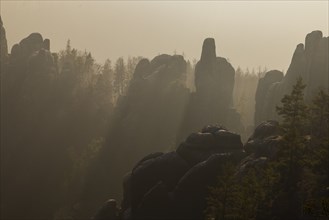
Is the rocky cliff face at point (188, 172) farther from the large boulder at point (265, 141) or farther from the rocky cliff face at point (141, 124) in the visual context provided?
the rocky cliff face at point (141, 124)

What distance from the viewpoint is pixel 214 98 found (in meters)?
101

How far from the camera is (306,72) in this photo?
8469cm

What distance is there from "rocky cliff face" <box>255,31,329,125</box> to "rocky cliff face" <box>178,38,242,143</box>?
370 inches

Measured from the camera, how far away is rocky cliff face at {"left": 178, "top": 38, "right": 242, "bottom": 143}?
98375 millimetres

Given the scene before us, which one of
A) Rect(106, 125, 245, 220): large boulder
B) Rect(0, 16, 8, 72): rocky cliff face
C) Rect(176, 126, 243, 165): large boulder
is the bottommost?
Rect(106, 125, 245, 220): large boulder

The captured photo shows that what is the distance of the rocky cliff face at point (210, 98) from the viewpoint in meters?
98.4

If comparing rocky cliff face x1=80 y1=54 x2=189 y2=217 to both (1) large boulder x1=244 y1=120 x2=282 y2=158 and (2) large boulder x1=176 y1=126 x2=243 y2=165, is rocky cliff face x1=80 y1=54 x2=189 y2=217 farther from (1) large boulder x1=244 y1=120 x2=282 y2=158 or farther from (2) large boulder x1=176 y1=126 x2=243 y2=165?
(1) large boulder x1=244 y1=120 x2=282 y2=158

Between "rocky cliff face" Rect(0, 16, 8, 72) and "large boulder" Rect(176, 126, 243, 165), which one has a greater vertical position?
"rocky cliff face" Rect(0, 16, 8, 72)

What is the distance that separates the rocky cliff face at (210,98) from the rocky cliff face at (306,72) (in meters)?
9.40

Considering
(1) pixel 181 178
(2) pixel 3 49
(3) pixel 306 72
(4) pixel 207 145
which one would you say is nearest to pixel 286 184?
(1) pixel 181 178

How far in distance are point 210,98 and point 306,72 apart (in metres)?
24.9

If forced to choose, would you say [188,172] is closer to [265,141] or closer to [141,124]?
[265,141]

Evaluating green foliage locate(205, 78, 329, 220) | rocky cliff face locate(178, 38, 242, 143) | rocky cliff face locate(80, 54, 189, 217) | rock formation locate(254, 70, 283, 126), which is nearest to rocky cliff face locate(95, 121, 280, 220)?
green foliage locate(205, 78, 329, 220)

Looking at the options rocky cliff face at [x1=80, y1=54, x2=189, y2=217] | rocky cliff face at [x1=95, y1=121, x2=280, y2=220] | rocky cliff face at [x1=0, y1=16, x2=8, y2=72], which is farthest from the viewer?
rocky cliff face at [x1=0, y1=16, x2=8, y2=72]
